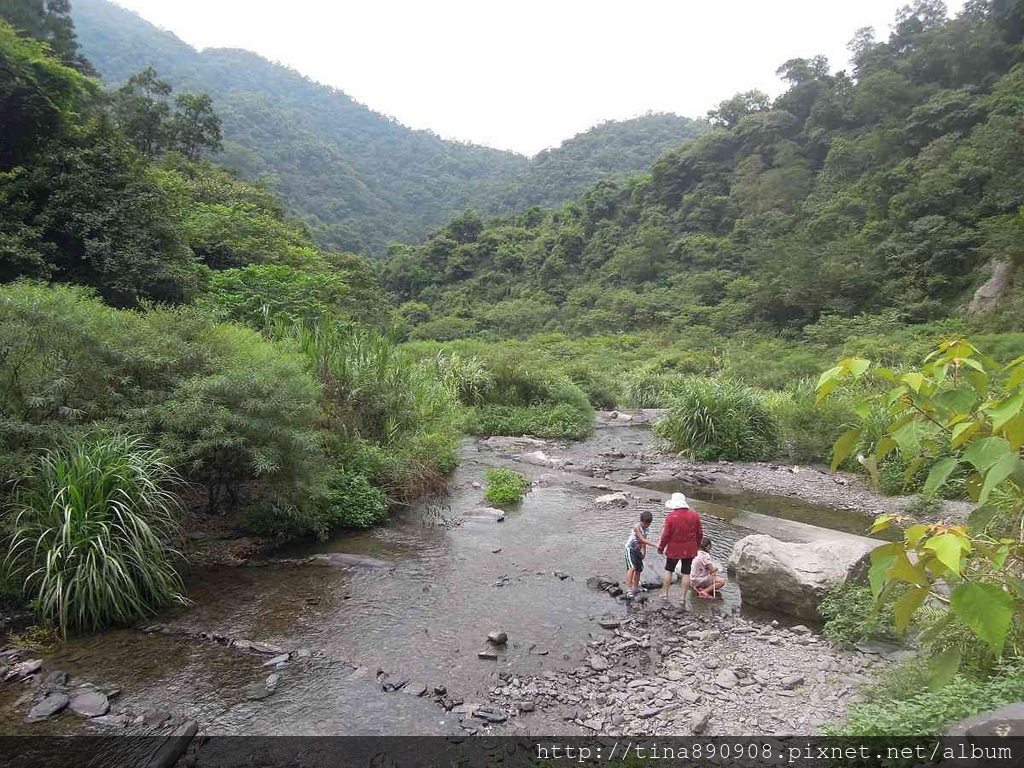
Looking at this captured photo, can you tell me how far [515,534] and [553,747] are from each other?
544cm

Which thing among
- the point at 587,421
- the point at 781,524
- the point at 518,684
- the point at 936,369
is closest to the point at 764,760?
the point at 518,684

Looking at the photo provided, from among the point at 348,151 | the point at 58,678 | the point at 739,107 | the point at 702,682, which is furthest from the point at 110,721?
the point at 348,151

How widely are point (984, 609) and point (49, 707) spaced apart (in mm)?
6848

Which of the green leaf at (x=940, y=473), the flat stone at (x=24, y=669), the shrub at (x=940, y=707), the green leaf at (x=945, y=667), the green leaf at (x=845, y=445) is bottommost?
the flat stone at (x=24, y=669)

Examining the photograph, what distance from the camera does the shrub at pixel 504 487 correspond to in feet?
38.5

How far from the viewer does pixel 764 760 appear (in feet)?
14.0

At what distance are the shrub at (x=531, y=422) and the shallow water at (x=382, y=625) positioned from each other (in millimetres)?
8530

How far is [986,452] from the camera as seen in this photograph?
6.40 ft

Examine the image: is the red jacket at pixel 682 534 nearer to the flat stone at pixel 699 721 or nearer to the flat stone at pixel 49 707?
the flat stone at pixel 699 721

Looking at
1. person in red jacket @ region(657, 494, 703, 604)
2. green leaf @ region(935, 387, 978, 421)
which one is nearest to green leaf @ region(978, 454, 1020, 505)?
green leaf @ region(935, 387, 978, 421)

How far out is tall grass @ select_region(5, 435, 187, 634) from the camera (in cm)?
616

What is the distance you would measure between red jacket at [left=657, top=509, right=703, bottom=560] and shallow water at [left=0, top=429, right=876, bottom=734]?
0.70 meters

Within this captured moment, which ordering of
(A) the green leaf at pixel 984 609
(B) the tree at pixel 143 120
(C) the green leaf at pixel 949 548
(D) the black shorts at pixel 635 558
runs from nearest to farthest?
(C) the green leaf at pixel 949 548 < (A) the green leaf at pixel 984 609 < (D) the black shorts at pixel 635 558 < (B) the tree at pixel 143 120

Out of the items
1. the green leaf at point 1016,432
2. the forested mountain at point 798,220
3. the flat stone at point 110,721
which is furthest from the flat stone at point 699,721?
the forested mountain at point 798,220
